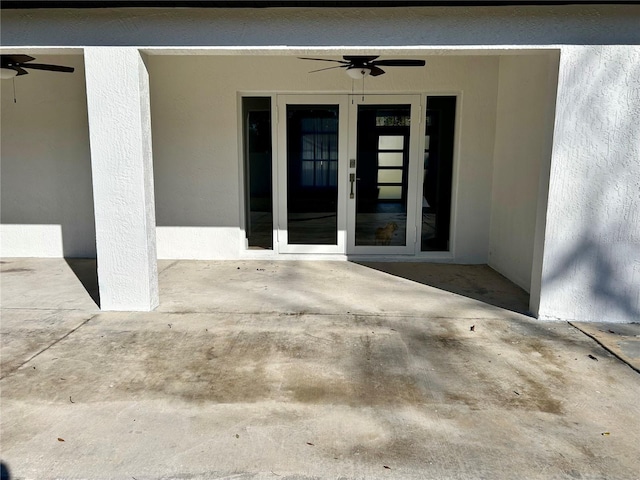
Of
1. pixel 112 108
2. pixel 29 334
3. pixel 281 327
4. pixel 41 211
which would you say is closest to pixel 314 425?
pixel 281 327

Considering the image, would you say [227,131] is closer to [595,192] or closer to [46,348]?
[46,348]

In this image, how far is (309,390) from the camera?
3113 mm

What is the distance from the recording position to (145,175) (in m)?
4.42

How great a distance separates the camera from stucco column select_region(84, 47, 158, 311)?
13.9 feet

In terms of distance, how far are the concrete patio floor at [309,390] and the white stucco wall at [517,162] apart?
34.8 inches

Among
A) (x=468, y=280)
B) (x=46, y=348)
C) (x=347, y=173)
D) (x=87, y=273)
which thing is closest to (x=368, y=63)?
(x=347, y=173)

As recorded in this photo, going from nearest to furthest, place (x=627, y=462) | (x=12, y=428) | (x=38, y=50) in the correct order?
(x=627, y=462), (x=12, y=428), (x=38, y=50)

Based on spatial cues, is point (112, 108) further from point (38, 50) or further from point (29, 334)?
point (29, 334)

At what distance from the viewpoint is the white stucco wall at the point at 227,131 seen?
6395 mm

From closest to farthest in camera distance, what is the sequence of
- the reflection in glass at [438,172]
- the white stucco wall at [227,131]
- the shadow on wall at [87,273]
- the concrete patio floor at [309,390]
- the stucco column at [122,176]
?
1. the concrete patio floor at [309,390]
2. the stucco column at [122,176]
3. the shadow on wall at [87,273]
4. the white stucco wall at [227,131]
5. the reflection in glass at [438,172]

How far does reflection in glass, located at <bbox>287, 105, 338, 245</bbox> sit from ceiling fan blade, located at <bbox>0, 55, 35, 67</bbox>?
10.2ft

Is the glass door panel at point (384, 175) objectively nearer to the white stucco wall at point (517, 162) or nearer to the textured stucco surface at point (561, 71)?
the white stucco wall at point (517, 162)

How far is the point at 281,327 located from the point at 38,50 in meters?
3.34

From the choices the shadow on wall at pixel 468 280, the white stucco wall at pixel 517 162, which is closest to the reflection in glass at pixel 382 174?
the shadow on wall at pixel 468 280
